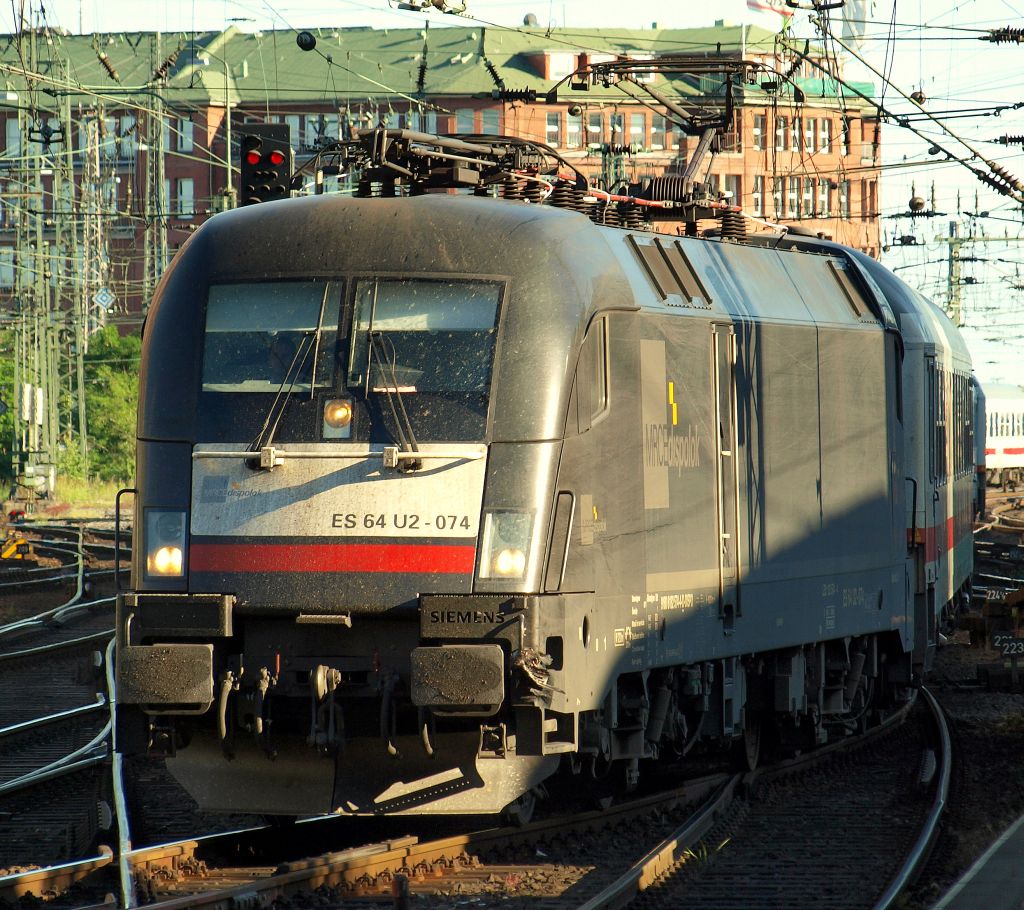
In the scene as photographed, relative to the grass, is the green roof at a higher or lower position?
higher

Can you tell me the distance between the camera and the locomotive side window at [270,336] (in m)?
9.35

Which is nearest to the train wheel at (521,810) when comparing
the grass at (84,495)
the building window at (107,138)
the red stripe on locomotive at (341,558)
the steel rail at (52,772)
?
the red stripe on locomotive at (341,558)

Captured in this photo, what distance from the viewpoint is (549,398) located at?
361 inches

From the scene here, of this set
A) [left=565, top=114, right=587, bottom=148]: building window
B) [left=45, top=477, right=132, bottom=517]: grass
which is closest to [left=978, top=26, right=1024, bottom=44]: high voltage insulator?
[left=45, top=477, right=132, bottom=517]: grass

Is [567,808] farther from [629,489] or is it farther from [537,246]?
[537,246]

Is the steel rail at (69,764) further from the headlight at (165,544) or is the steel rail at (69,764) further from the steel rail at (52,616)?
the steel rail at (52,616)

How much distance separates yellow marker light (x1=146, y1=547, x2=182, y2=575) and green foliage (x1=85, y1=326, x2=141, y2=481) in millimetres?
48066

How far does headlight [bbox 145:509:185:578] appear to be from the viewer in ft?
30.2

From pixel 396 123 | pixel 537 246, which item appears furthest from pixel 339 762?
pixel 396 123

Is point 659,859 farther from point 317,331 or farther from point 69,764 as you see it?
point 69,764

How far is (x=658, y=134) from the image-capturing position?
87.1 metres

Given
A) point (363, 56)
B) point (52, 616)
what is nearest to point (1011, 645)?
point (52, 616)

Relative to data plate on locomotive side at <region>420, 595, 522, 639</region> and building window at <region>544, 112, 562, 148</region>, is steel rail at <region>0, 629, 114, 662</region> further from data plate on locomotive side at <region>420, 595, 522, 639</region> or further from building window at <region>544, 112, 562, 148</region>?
building window at <region>544, 112, 562, 148</region>

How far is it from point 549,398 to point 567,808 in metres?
3.15
